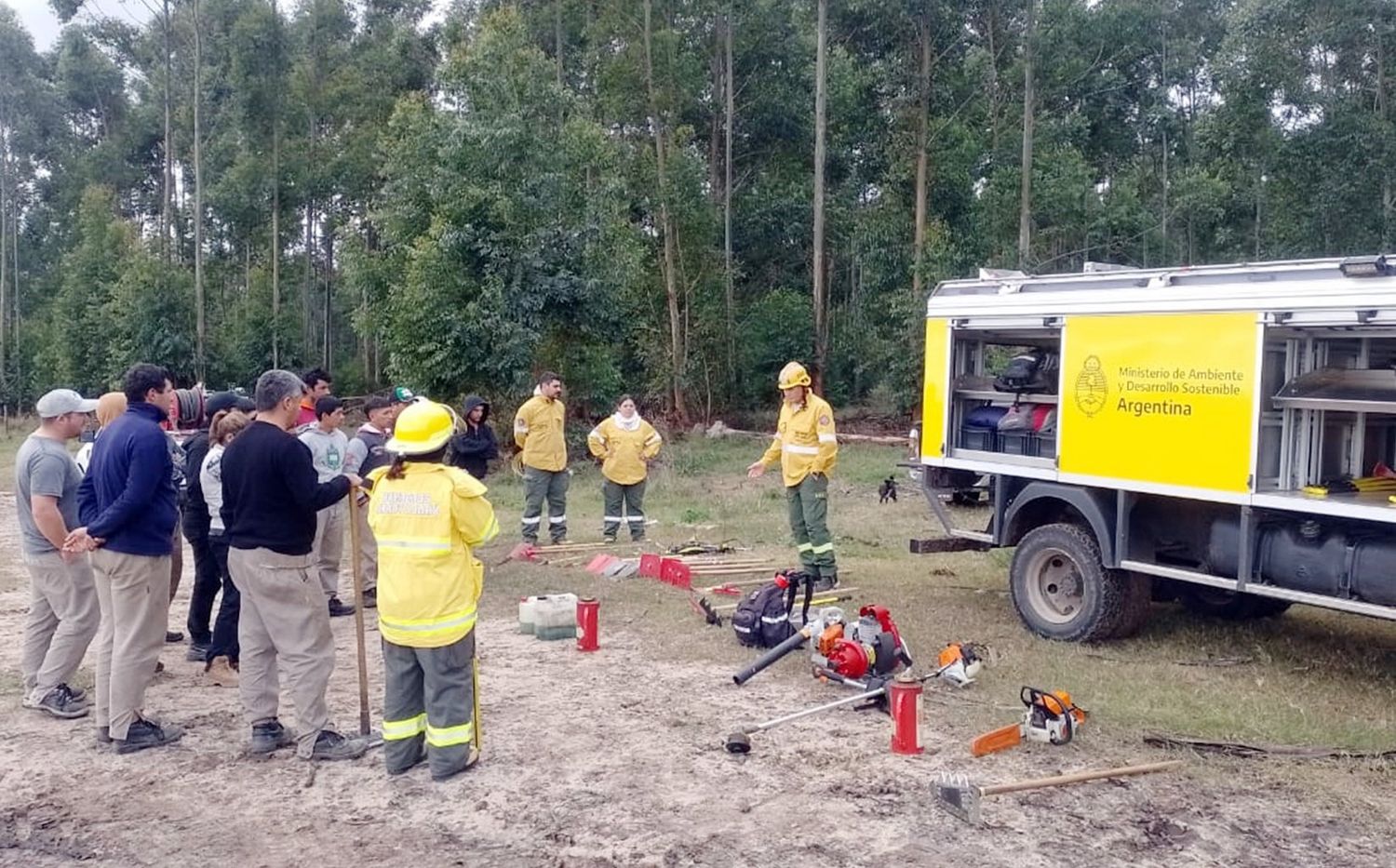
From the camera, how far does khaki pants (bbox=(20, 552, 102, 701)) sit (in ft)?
21.1

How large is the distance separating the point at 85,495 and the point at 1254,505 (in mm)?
6587

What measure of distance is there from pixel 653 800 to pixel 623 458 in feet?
25.3

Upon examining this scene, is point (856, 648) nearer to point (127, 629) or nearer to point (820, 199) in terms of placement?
point (127, 629)

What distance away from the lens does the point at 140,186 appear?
52.5m

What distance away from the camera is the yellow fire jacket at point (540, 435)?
12.4m

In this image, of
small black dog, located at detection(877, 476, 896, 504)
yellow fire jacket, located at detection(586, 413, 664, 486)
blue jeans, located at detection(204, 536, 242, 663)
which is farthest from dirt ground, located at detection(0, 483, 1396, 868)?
small black dog, located at detection(877, 476, 896, 504)

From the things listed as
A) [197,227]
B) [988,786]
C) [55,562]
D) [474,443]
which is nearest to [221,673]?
[55,562]

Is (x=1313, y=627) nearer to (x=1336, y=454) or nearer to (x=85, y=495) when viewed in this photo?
(x=1336, y=454)

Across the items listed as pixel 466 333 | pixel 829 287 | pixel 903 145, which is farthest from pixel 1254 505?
pixel 829 287

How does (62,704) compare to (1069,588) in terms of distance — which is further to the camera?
(1069,588)

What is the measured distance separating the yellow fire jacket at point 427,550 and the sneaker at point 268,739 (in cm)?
104

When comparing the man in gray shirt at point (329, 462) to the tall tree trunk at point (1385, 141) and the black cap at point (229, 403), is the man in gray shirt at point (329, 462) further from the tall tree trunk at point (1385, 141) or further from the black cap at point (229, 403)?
the tall tree trunk at point (1385, 141)

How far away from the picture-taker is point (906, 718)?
5863mm

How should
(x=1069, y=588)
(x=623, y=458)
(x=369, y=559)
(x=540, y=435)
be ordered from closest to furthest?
(x=1069, y=588) → (x=369, y=559) → (x=540, y=435) → (x=623, y=458)
